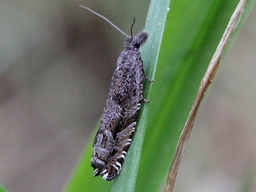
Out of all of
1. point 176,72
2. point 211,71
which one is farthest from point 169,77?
point 211,71

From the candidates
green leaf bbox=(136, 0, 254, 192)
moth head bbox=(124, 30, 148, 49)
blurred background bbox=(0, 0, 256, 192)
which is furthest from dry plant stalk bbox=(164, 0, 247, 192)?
blurred background bbox=(0, 0, 256, 192)

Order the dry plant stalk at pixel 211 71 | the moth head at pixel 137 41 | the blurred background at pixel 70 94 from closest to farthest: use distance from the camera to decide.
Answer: the dry plant stalk at pixel 211 71
the moth head at pixel 137 41
the blurred background at pixel 70 94

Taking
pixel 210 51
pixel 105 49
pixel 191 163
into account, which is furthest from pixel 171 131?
pixel 105 49

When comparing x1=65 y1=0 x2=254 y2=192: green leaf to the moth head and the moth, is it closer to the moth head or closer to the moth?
the moth

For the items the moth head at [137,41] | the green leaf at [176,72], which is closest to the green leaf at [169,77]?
the green leaf at [176,72]

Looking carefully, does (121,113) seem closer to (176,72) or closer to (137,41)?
(137,41)

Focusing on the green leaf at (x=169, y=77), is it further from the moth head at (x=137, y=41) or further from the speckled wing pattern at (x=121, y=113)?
the moth head at (x=137, y=41)
